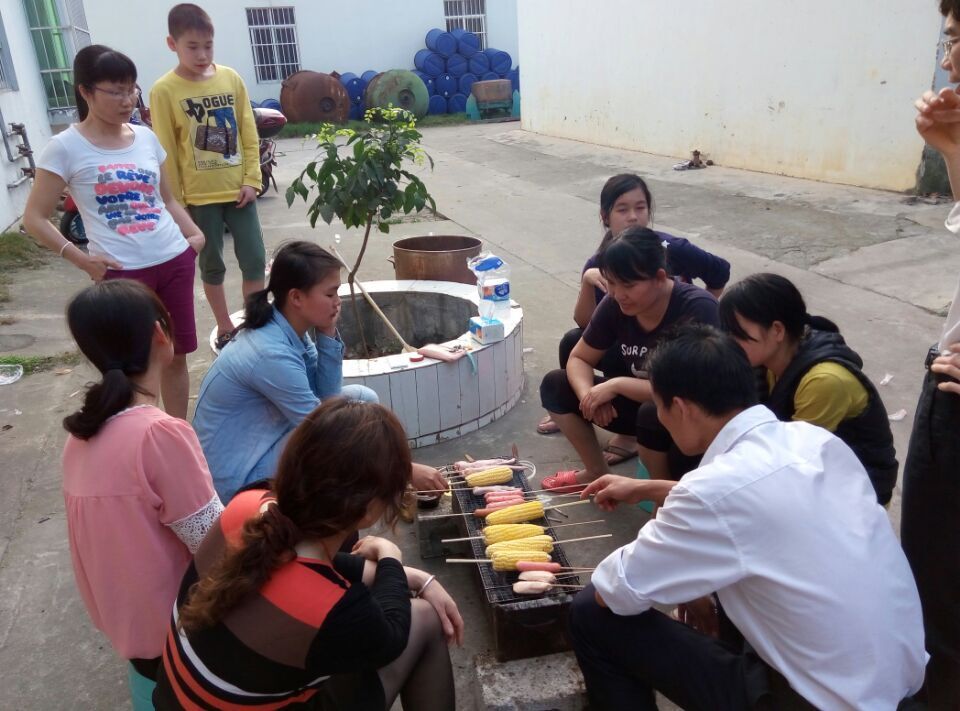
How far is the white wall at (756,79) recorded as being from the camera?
8891 millimetres

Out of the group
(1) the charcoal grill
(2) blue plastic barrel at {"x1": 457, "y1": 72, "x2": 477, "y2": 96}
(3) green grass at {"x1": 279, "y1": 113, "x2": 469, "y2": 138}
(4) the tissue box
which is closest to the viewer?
(1) the charcoal grill

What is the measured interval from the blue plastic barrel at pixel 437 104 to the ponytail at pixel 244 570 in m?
22.5

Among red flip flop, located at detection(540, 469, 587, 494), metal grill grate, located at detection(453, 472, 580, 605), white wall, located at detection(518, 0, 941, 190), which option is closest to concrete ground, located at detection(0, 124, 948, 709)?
red flip flop, located at detection(540, 469, 587, 494)

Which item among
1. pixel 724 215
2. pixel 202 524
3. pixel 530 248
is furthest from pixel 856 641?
pixel 724 215

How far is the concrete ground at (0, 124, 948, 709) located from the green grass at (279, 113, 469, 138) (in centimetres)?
711

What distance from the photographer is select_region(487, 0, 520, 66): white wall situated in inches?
980

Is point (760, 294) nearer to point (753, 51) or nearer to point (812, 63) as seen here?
point (812, 63)

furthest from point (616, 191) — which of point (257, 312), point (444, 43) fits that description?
point (444, 43)

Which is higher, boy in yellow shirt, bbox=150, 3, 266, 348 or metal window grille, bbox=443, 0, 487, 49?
metal window grille, bbox=443, 0, 487, 49

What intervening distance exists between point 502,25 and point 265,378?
25047mm

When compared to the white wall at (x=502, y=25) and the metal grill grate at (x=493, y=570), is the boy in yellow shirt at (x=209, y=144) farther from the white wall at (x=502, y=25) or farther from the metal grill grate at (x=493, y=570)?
the white wall at (x=502, y=25)

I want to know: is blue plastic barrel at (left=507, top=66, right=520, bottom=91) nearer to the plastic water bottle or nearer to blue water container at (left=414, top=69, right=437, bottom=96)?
blue water container at (left=414, top=69, right=437, bottom=96)

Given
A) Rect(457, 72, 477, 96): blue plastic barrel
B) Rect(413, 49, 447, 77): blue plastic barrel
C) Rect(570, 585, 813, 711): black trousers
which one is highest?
Rect(413, 49, 447, 77): blue plastic barrel

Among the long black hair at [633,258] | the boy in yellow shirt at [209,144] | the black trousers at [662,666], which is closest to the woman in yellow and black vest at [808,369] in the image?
the long black hair at [633,258]
